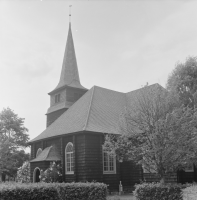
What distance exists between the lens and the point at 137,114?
17.5 meters

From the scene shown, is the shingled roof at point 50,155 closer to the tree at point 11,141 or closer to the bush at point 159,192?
the bush at point 159,192

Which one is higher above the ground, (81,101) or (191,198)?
(81,101)

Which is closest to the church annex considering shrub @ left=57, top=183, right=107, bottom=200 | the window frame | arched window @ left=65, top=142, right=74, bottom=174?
arched window @ left=65, top=142, right=74, bottom=174

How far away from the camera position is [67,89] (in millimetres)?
35719

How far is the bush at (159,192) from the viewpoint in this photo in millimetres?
15562

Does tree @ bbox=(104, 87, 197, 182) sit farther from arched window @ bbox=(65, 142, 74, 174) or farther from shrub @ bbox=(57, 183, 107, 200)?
arched window @ bbox=(65, 142, 74, 174)

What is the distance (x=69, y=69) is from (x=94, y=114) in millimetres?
13046

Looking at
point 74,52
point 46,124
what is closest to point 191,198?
point 46,124

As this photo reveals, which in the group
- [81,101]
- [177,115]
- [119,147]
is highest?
[81,101]

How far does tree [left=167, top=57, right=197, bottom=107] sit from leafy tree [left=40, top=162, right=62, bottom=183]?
39.5ft

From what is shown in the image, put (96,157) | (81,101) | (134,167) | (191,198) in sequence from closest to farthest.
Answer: (191,198) < (96,157) < (134,167) < (81,101)

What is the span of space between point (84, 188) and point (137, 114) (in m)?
5.27

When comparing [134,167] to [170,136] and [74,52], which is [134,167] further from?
[74,52]

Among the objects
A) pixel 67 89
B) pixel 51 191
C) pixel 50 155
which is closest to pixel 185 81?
pixel 50 155
